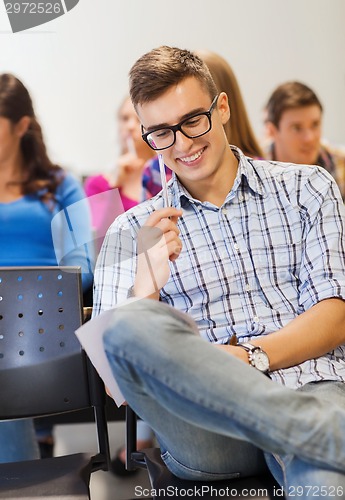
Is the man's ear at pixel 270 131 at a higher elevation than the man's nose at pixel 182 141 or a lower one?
lower

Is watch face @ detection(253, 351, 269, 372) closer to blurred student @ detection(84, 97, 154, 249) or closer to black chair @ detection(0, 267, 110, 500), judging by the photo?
black chair @ detection(0, 267, 110, 500)

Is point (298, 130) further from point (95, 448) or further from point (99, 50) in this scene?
point (95, 448)

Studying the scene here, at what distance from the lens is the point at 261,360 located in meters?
1.54

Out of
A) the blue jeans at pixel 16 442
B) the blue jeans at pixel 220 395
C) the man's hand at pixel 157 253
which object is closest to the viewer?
the blue jeans at pixel 220 395

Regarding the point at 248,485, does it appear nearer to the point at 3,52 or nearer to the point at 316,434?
the point at 316,434

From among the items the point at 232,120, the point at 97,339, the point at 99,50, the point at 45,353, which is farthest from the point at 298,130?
the point at 97,339

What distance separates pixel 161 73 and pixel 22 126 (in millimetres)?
1343

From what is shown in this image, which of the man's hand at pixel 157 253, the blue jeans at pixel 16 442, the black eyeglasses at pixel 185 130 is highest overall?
the black eyeglasses at pixel 185 130

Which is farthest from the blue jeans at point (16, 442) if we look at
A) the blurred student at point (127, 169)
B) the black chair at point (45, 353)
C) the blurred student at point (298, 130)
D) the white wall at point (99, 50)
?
the blurred student at point (298, 130)

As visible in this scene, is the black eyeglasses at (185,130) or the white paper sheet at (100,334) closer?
the white paper sheet at (100,334)

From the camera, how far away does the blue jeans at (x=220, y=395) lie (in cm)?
119

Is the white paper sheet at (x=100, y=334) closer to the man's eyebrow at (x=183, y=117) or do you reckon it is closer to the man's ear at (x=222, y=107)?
the man's eyebrow at (x=183, y=117)

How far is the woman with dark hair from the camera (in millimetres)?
2730

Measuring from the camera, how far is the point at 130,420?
183 centimetres
